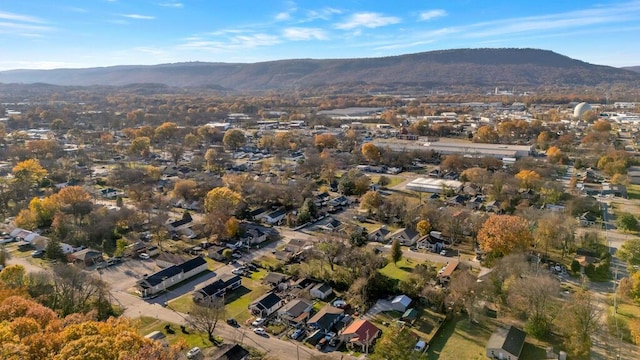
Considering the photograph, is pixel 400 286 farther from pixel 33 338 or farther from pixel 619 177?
pixel 619 177

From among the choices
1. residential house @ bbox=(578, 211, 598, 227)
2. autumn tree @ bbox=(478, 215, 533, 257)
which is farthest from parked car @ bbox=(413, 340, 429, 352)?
residential house @ bbox=(578, 211, 598, 227)

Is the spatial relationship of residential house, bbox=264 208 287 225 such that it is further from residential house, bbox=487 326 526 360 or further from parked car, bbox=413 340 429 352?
residential house, bbox=487 326 526 360

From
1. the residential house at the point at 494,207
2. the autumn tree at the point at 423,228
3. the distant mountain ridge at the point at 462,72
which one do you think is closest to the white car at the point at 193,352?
the autumn tree at the point at 423,228

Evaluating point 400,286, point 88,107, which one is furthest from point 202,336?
point 88,107

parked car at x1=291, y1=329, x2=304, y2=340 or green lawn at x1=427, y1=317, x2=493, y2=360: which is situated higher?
green lawn at x1=427, y1=317, x2=493, y2=360

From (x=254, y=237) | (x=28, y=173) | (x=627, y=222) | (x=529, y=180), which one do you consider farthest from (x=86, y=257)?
(x=529, y=180)

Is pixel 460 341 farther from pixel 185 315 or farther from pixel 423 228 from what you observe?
pixel 185 315

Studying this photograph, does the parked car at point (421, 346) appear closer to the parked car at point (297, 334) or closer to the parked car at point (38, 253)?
the parked car at point (297, 334)
